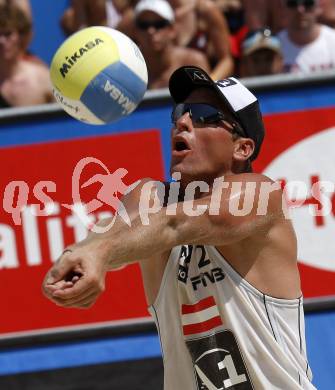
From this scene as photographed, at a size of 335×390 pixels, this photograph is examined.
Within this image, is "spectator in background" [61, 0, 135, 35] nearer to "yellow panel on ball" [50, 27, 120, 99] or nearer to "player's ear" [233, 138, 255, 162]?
"yellow panel on ball" [50, 27, 120, 99]

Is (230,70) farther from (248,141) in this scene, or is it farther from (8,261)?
(248,141)

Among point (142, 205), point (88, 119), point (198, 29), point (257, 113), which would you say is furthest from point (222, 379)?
point (198, 29)

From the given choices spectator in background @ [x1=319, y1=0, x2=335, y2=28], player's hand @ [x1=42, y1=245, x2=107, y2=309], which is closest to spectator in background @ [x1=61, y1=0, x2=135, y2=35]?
spectator in background @ [x1=319, y1=0, x2=335, y2=28]

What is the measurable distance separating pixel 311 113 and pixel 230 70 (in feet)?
5.11

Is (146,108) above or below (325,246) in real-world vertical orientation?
above

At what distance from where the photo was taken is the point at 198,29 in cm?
757

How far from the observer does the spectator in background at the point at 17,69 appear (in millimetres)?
6922

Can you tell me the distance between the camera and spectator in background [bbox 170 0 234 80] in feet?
24.0

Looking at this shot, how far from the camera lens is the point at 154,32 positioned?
7020 millimetres

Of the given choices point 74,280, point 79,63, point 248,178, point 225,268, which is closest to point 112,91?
point 79,63

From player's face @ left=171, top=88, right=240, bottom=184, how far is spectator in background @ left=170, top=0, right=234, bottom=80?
12.1 feet

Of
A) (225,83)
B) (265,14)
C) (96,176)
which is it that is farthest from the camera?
(265,14)

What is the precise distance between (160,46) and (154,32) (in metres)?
0.14

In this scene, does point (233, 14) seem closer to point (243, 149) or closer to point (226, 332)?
point (243, 149)
